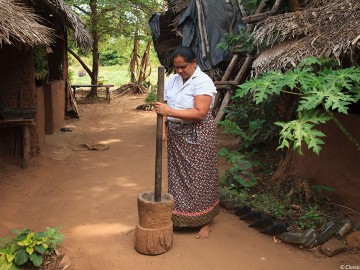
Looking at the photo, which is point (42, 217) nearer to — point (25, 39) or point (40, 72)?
point (25, 39)

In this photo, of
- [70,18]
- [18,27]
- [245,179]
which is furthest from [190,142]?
[70,18]

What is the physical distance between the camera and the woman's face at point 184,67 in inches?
122

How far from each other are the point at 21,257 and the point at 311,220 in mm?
2673

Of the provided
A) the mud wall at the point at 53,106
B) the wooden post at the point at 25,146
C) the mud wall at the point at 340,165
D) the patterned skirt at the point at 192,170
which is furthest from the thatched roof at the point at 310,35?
the mud wall at the point at 53,106

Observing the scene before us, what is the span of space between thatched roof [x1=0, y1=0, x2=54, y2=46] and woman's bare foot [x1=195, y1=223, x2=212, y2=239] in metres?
2.86

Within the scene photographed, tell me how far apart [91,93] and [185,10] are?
23.2 ft

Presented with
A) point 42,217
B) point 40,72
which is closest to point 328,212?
point 42,217

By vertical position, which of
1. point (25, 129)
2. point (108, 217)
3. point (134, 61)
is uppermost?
point (134, 61)

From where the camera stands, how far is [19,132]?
5.76 meters

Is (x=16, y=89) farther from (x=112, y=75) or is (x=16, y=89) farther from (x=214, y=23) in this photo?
(x=112, y=75)

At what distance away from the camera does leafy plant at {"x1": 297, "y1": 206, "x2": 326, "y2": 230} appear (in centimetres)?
355

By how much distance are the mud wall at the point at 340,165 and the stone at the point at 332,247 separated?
56cm

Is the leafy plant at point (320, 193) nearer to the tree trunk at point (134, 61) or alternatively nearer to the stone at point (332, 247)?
the stone at point (332, 247)

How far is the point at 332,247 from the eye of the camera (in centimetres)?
319
